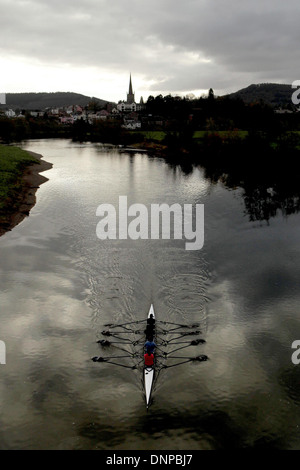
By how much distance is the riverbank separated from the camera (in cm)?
4800

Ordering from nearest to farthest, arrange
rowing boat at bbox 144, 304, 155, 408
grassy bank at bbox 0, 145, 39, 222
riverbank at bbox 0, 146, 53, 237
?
rowing boat at bbox 144, 304, 155, 408 → riverbank at bbox 0, 146, 53, 237 → grassy bank at bbox 0, 145, 39, 222

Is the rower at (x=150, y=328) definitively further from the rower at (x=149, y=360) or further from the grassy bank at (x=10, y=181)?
the grassy bank at (x=10, y=181)

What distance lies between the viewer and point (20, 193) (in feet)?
200

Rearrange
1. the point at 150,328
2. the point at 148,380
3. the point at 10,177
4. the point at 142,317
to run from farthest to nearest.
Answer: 1. the point at 10,177
2. the point at 142,317
3. the point at 150,328
4. the point at 148,380

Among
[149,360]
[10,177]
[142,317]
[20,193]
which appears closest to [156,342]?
[142,317]

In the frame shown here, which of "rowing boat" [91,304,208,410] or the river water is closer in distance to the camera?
the river water

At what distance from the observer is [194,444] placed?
1725cm

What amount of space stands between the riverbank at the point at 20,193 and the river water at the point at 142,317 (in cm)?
242

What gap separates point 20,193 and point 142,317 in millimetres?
41290

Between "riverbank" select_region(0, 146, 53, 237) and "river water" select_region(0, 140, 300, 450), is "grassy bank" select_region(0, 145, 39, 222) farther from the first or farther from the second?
"river water" select_region(0, 140, 300, 450)

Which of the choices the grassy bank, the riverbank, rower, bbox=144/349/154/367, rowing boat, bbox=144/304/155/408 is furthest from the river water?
the grassy bank

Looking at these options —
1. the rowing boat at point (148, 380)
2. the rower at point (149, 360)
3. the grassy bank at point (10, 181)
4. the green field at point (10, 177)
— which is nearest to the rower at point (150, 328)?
the rower at point (149, 360)

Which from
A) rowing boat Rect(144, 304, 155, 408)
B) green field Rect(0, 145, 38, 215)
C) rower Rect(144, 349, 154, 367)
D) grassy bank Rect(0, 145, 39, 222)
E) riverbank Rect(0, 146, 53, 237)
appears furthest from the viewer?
green field Rect(0, 145, 38, 215)

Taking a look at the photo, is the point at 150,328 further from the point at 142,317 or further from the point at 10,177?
the point at 10,177
